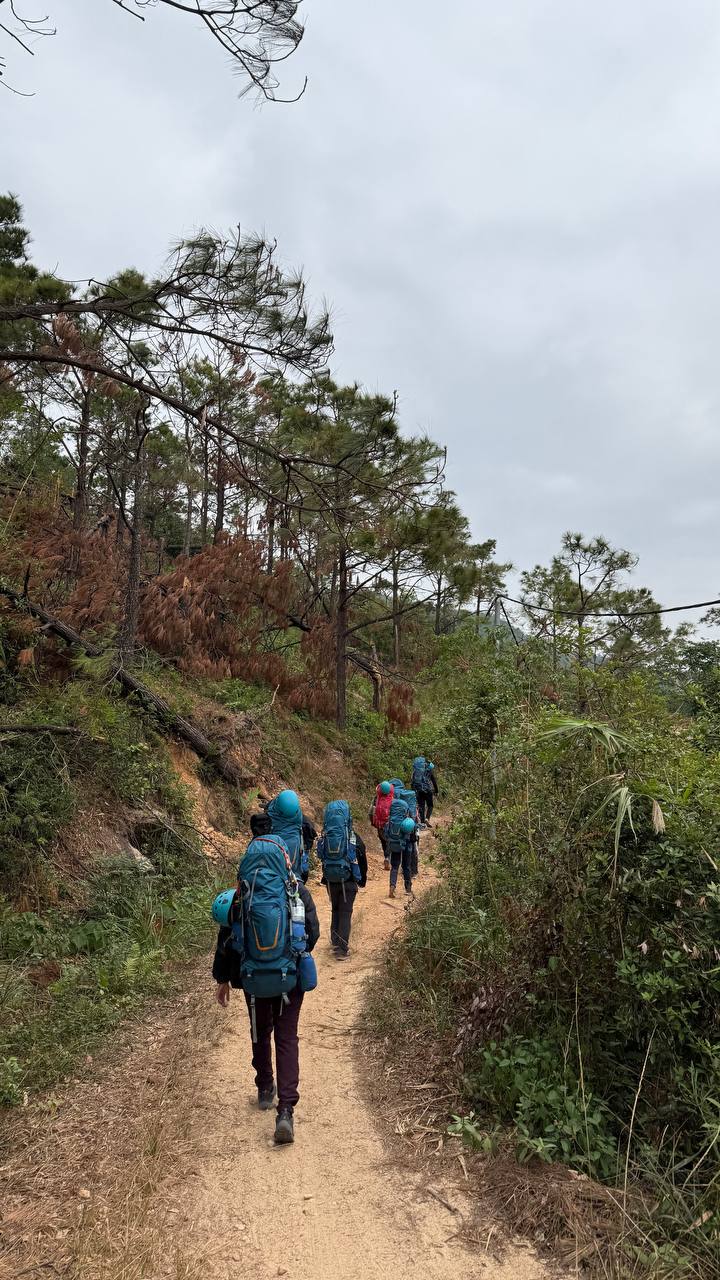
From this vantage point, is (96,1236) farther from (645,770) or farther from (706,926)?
(645,770)

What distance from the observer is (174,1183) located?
364cm

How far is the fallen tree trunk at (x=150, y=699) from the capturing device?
9289mm

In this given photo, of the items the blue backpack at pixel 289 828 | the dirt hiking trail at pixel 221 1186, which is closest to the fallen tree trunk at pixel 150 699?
the blue backpack at pixel 289 828

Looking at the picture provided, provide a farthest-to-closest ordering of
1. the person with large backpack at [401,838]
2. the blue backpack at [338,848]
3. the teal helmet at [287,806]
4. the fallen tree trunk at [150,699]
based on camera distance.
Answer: the fallen tree trunk at [150,699] → the person with large backpack at [401,838] → the blue backpack at [338,848] → the teal helmet at [287,806]

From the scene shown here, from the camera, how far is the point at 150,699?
1019cm

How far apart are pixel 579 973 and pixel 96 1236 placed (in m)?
2.74

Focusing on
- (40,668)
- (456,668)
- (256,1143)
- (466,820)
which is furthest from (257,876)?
(456,668)

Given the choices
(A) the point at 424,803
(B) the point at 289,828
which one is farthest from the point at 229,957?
(A) the point at 424,803

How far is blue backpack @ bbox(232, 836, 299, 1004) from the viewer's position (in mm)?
3873

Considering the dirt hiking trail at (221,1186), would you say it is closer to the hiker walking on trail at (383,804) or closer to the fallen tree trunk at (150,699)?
the hiker walking on trail at (383,804)

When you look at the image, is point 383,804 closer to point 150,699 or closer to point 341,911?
point 341,911

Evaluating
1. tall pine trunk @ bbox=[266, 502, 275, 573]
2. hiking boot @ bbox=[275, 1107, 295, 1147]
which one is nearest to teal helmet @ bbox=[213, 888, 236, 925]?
hiking boot @ bbox=[275, 1107, 295, 1147]

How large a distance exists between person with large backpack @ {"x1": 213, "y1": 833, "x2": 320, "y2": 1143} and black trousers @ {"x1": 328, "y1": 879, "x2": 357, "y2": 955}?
2.89 meters

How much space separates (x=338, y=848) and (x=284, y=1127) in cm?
308
